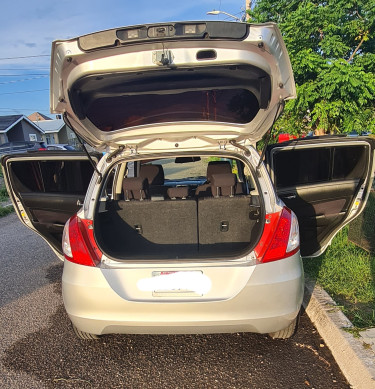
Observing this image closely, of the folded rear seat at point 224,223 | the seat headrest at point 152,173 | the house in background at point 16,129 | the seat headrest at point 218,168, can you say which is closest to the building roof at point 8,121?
the house in background at point 16,129

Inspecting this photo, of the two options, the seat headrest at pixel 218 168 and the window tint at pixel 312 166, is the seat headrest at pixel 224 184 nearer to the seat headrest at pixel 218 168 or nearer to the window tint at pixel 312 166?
the window tint at pixel 312 166

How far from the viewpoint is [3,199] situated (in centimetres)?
1071

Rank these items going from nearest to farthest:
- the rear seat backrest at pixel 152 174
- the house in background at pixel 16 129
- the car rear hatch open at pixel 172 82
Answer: the car rear hatch open at pixel 172 82 → the rear seat backrest at pixel 152 174 → the house in background at pixel 16 129

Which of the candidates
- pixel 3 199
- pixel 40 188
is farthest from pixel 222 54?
pixel 3 199

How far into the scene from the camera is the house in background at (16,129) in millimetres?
33156

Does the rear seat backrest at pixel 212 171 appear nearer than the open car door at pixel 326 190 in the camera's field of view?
No

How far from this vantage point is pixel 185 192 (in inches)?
126

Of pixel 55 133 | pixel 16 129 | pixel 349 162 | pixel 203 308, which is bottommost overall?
Result: pixel 55 133

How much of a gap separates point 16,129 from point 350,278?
38.8 meters

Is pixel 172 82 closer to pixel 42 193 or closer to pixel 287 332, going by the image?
pixel 42 193

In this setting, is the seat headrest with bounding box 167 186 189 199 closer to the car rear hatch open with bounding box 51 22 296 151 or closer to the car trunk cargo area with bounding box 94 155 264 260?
the car trunk cargo area with bounding box 94 155 264 260

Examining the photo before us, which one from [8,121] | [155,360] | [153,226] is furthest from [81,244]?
[8,121]

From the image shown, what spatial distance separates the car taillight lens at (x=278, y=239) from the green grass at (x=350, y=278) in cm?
93

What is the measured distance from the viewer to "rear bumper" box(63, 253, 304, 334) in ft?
7.01
